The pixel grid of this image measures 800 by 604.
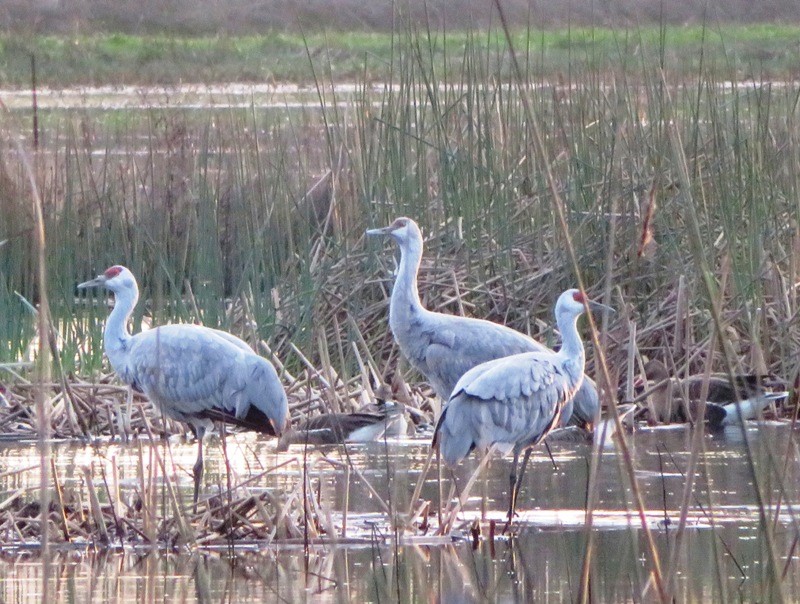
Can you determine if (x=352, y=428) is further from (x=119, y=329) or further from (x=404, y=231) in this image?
(x=119, y=329)

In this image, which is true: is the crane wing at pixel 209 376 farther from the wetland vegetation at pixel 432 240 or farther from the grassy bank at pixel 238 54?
the grassy bank at pixel 238 54

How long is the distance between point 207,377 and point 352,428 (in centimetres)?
96

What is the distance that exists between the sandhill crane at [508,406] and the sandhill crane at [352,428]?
115 centimetres

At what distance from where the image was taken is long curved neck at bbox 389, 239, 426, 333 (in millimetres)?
7555

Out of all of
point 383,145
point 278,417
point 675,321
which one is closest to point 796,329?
point 675,321

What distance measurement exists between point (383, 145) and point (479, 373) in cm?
293

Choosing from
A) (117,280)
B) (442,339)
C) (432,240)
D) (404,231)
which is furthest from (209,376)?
(432,240)

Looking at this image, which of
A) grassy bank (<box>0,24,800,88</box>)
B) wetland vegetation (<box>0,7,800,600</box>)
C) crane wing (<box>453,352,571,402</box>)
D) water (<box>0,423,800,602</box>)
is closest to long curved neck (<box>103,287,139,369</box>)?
wetland vegetation (<box>0,7,800,600</box>)

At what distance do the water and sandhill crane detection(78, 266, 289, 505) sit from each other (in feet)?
0.85

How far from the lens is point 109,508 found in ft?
18.2

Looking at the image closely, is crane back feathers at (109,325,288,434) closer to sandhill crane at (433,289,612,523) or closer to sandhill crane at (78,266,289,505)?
sandhill crane at (78,266,289,505)

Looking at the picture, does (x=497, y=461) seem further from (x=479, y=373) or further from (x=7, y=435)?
(x=7, y=435)

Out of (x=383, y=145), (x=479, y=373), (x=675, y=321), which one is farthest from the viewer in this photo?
(x=383, y=145)

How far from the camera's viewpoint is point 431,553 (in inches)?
210
